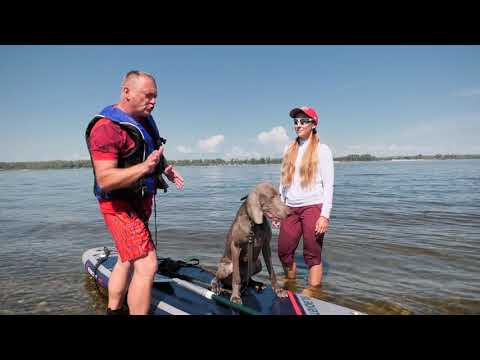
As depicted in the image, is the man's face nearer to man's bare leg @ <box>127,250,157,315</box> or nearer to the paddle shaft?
man's bare leg @ <box>127,250,157,315</box>

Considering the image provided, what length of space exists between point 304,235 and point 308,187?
0.90m

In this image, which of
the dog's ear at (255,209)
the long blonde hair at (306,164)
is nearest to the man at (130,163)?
the dog's ear at (255,209)

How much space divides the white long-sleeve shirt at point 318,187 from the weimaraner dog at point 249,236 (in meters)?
1.39

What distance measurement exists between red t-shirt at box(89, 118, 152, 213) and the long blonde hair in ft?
10.4

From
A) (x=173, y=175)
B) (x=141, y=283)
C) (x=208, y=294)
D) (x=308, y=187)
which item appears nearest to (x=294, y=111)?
(x=308, y=187)

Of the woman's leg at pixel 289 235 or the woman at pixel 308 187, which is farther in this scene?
Answer: the woman's leg at pixel 289 235

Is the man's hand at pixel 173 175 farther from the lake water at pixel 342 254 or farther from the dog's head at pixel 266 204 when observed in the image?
the lake water at pixel 342 254

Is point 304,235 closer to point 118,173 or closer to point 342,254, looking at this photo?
point 118,173

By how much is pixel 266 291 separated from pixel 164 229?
875 cm

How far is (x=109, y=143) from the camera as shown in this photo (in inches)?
130

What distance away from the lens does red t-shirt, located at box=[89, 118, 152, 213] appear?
329 centimetres

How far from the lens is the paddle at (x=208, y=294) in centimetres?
420

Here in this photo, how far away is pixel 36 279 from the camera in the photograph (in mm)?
7219
